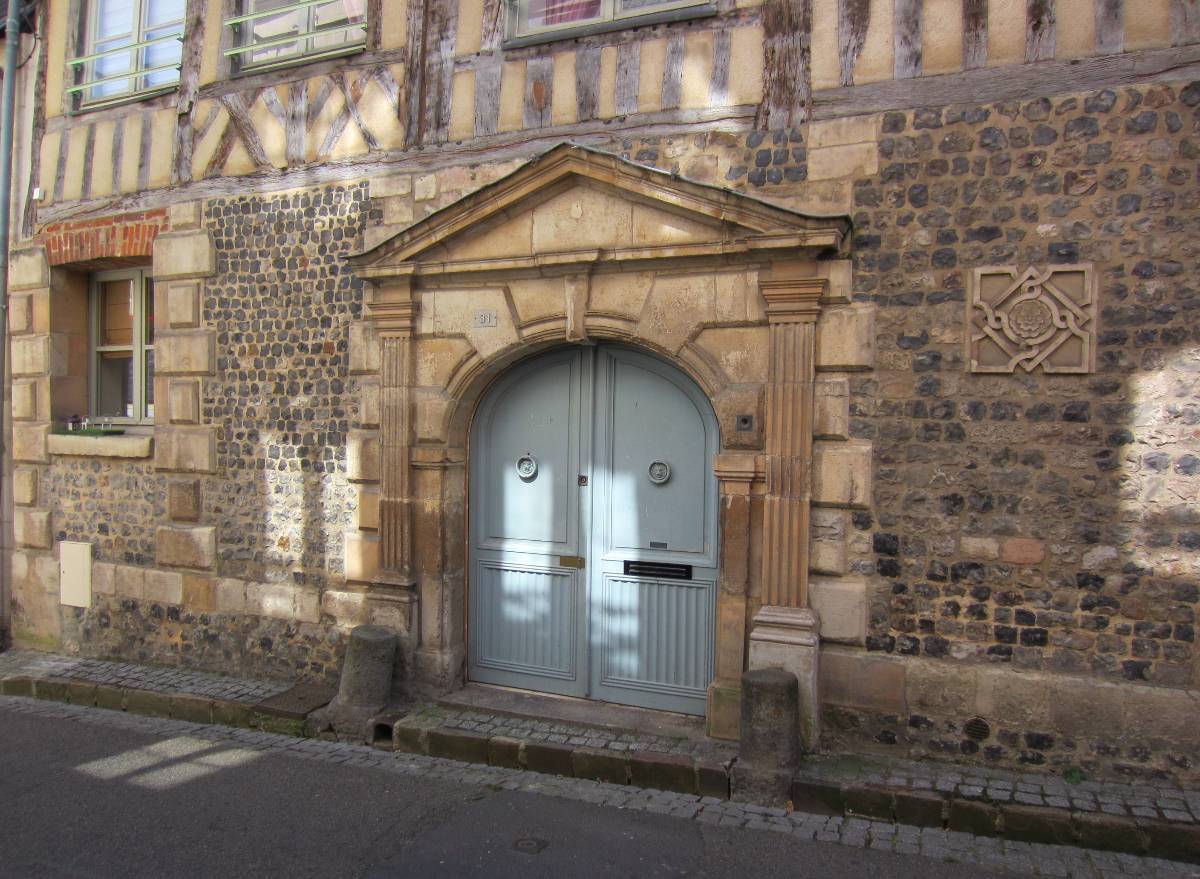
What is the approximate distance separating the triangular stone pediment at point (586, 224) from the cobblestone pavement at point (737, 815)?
8.87 ft

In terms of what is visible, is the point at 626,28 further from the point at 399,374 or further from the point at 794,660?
the point at 794,660

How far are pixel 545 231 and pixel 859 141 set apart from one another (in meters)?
1.75

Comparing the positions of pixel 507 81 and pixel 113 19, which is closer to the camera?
pixel 507 81

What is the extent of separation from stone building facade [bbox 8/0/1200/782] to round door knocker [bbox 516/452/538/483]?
405mm

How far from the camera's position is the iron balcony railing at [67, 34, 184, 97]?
6.48 metres

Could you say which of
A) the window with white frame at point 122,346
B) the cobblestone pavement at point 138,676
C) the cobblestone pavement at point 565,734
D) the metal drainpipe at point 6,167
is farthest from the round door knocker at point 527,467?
the metal drainpipe at point 6,167

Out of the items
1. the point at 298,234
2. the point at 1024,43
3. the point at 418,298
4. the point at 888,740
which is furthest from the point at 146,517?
the point at 1024,43

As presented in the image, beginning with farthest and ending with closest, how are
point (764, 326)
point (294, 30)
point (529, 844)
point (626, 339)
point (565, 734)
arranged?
point (294, 30), point (626, 339), point (565, 734), point (764, 326), point (529, 844)

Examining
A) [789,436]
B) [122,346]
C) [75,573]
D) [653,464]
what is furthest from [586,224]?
[75,573]

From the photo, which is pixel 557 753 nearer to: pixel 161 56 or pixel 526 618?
pixel 526 618

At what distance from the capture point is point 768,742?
421 centimetres

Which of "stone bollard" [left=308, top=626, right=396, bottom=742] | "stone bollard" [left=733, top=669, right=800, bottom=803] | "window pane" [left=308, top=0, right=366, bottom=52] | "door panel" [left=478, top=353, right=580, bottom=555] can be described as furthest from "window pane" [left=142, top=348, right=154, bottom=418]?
"stone bollard" [left=733, top=669, right=800, bottom=803]

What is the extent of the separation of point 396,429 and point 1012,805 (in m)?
3.79

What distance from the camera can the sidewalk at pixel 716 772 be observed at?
12.2ft
